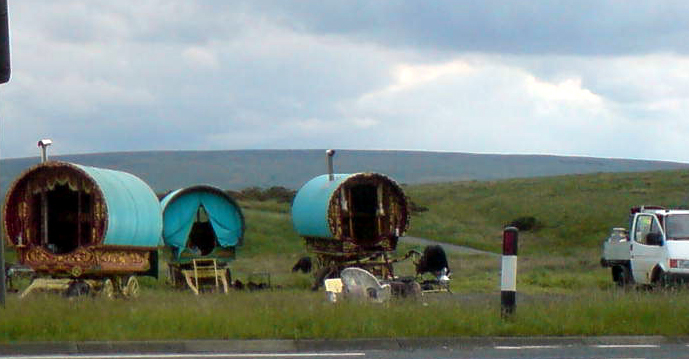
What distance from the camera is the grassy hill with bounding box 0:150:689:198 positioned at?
92.6 meters

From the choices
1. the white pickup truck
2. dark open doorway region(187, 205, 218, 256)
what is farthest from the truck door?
dark open doorway region(187, 205, 218, 256)

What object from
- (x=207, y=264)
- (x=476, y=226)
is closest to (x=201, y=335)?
(x=207, y=264)

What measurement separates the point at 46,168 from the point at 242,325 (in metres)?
10.9

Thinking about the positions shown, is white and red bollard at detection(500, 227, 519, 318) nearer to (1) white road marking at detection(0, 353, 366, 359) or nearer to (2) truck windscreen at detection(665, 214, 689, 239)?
(1) white road marking at detection(0, 353, 366, 359)

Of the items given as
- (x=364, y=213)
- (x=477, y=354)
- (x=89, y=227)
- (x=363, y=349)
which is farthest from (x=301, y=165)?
(x=477, y=354)

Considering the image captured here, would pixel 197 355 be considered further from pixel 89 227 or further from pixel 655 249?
pixel 655 249

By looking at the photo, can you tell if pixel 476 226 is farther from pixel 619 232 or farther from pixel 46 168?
pixel 46 168

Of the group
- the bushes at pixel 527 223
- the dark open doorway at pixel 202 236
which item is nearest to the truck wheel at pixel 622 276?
the dark open doorway at pixel 202 236

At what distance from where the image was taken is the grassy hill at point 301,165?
304 feet

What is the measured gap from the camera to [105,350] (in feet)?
43.1

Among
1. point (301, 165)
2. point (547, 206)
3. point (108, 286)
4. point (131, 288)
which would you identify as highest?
point (301, 165)

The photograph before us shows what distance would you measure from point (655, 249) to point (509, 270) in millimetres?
11311

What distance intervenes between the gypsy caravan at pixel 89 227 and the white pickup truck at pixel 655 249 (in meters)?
10.8

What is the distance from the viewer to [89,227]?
25438 millimetres
